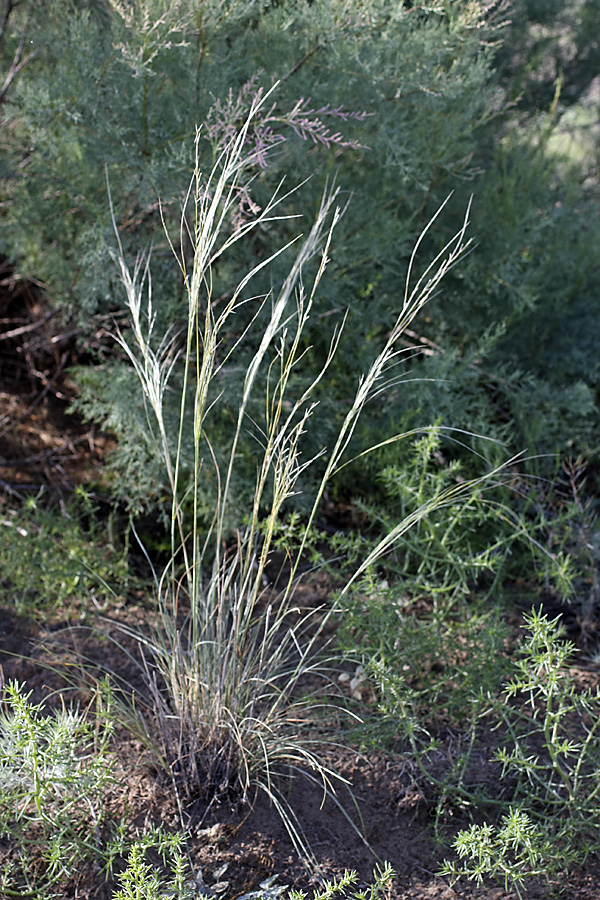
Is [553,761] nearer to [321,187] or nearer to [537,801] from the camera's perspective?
[537,801]

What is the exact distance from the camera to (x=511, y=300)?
2.81 meters

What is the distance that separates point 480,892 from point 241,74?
237cm

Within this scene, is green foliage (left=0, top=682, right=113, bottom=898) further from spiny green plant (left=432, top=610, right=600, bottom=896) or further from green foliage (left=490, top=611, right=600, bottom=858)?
green foliage (left=490, top=611, right=600, bottom=858)

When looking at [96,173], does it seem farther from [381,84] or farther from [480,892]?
[480,892]

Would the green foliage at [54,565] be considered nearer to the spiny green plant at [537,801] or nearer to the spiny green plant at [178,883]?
the spiny green plant at [178,883]

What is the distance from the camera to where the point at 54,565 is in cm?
232

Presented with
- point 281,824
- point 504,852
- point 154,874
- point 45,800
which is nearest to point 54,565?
point 45,800

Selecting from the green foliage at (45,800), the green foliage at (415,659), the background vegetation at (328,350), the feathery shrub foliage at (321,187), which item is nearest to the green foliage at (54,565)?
the background vegetation at (328,350)

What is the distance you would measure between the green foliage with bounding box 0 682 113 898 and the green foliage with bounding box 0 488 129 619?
69 centimetres

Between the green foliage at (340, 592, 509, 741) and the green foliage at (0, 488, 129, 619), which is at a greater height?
the green foliage at (340, 592, 509, 741)

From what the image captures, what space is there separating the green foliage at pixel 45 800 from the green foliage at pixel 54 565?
687 millimetres

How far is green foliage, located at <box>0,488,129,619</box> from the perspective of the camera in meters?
2.31

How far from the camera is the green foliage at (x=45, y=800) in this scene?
141cm

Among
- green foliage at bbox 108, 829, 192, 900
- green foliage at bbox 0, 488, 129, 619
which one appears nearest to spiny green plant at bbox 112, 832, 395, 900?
green foliage at bbox 108, 829, 192, 900
